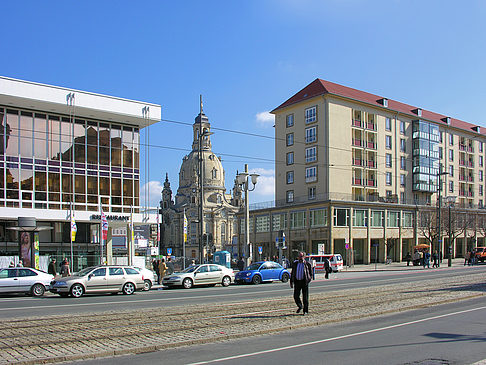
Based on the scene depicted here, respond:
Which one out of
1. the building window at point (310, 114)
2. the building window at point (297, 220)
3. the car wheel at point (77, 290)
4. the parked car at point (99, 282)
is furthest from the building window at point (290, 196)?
the car wheel at point (77, 290)

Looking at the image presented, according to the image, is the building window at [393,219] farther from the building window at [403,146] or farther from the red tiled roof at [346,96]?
the red tiled roof at [346,96]

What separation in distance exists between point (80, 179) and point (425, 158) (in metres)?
50.3

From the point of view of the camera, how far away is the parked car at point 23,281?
23188mm

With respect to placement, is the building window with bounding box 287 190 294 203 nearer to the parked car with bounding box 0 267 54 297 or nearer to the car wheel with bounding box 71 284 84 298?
the parked car with bounding box 0 267 54 297

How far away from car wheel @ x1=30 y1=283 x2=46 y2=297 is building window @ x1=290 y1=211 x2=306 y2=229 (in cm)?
4310

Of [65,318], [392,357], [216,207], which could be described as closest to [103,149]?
[65,318]

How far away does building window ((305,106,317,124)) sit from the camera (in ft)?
215

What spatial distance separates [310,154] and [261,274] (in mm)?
36949

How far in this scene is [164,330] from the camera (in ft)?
38.1

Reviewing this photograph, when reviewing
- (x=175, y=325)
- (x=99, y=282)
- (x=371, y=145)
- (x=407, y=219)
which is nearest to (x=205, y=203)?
(x=371, y=145)

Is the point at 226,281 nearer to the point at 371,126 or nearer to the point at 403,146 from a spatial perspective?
the point at 371,126

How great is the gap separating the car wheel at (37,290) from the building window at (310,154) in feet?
150

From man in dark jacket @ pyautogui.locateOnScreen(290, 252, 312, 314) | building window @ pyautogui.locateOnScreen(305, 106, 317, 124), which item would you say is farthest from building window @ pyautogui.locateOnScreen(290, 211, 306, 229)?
man in dark jacket @ pyautogui.locateOnScreen(290, 252, 312, 314)

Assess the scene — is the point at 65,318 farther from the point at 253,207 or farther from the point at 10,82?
the point at 253,207
